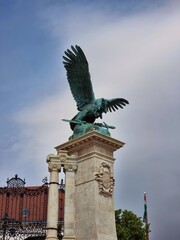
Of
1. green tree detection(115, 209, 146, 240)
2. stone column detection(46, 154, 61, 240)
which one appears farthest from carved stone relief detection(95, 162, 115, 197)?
green tree detection(115, 209, 146, 240)

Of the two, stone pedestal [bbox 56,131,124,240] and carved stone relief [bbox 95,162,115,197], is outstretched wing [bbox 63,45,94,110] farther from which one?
carved stone relief [bbox 95,162,115,197]

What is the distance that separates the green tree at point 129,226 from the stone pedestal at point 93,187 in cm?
1543

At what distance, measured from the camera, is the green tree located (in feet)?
97.3

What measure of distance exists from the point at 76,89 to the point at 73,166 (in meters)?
3.17

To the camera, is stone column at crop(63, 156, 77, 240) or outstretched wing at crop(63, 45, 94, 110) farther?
outstretched wing at crop(63, 45, 94, 110)

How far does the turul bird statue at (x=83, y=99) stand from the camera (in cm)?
1586

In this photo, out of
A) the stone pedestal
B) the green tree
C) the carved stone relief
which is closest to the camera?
the stone pedestal

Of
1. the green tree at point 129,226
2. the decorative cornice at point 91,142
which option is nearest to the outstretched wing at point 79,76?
the decorative cornice at point 91,142

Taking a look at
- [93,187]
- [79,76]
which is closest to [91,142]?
[93,187]

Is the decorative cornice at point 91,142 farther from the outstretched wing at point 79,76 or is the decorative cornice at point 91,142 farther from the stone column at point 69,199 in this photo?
the outstretched wing at point 79,76

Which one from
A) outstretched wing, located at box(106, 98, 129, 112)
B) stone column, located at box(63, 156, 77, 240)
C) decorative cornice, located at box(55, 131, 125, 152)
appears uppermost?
Answer: outstretched wing, located at box(106, 98, 129, 112)

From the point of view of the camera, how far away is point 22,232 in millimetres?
16391

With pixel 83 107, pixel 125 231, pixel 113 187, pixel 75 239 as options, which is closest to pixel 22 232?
pixel 75 239

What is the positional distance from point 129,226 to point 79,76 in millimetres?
17460
